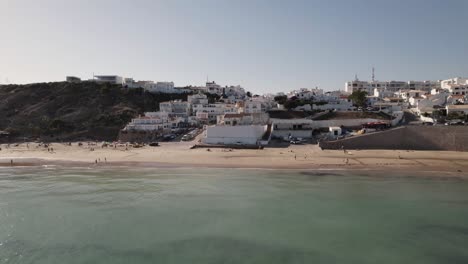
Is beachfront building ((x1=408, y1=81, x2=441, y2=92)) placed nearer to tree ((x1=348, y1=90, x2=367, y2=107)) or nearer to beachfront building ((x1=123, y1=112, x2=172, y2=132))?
tree ((x1=348, y1=90, x2=367, y2=107))

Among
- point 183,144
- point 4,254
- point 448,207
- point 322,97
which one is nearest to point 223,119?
point 183,144

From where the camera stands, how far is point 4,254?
1512cm

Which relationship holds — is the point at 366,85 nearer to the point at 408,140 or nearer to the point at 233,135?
the point at 408,140

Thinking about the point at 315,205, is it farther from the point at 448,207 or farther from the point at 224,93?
the point at 224,93

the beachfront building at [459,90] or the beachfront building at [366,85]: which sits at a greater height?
the beachfront building at [366,85]

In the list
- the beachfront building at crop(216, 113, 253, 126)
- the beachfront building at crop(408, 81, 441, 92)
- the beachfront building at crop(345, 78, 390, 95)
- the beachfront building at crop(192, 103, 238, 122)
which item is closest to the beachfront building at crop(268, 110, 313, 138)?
the beachfront building at crop(216, 113, 253, 126)

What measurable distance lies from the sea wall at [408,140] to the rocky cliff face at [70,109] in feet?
102

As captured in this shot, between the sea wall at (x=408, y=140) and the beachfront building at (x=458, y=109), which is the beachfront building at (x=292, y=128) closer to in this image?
the sea wall at (x=408, y=140)

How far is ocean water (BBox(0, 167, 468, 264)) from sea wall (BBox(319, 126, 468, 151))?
879 centimetres

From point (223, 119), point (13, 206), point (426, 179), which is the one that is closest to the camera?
point (13, 206)

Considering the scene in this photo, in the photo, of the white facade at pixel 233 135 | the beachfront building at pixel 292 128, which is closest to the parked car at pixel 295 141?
the beachfront building at pixel 292 128

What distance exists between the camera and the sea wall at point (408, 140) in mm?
36094

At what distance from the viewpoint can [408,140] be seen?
36656mm

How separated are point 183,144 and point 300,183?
19555 mm
